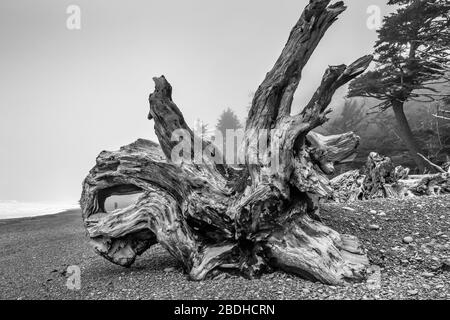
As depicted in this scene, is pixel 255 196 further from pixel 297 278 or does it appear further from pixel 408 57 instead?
pixel 408 57

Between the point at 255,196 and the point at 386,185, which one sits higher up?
the point at 255,196

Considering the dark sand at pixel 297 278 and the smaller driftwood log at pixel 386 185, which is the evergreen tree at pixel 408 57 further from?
the dark sand at pixel 297 278

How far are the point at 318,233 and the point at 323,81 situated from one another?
170 centimetres

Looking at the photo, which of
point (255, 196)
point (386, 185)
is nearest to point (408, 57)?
point (386, 185)

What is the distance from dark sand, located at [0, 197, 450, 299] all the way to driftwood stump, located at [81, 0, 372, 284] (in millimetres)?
221

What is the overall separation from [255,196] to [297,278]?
916 mm

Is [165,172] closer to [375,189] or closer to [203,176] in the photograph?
[203,176]

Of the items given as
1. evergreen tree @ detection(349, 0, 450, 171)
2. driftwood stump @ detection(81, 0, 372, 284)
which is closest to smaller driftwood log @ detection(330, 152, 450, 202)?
driftwood stump @ detection(81, 0, 372, 284)

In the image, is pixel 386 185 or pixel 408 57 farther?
pixel 408 57

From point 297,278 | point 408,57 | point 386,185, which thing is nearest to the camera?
point 297,278

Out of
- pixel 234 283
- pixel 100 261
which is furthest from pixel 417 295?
pixel 100 261

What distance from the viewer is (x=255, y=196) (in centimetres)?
329

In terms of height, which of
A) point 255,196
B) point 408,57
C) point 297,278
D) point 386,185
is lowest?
point 297,278

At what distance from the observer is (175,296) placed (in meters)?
2.90
